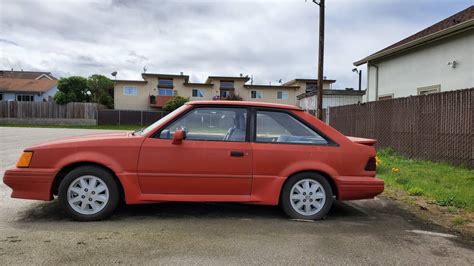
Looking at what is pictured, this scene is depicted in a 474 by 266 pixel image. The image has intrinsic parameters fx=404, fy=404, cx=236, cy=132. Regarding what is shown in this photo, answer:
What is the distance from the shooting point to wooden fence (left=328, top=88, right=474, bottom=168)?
9656 mm

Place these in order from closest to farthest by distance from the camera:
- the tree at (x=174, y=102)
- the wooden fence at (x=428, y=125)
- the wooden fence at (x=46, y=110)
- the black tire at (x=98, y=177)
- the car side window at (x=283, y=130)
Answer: the black tire at (x=98, y=177) → the car side window at (x=283, y=130) → the wooden fence at (x=428, y=125) → the wooden fence at (x=46, y=110) → the tree at (x=174, y=102)

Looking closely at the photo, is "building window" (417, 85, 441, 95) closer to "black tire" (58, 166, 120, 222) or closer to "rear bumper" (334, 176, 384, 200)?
"rear bumper" (334, 176, 384, 200)

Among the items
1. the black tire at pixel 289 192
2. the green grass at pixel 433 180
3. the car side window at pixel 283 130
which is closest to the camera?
the black tire at pixel 289 192

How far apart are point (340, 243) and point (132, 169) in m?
2.63

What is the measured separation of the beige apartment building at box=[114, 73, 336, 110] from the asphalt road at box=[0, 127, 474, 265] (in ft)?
147

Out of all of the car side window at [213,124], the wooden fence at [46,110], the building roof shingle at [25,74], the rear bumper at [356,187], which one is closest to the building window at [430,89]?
the rear bumper at [356,187]

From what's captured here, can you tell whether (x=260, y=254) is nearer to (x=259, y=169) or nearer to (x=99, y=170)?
(x=259, y=169)

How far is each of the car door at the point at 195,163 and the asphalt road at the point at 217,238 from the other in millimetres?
435

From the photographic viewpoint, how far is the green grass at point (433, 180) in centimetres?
662

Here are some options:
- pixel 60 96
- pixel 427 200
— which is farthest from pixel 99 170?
pixel 60 96

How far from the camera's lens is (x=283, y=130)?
5.49 m


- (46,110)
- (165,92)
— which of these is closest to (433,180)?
(46,110)

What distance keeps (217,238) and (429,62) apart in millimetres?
13286

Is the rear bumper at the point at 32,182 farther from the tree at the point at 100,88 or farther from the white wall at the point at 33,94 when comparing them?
the white wall at the point at 33,94
